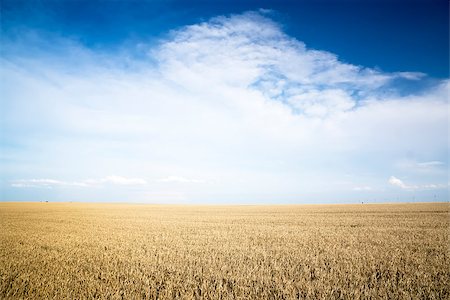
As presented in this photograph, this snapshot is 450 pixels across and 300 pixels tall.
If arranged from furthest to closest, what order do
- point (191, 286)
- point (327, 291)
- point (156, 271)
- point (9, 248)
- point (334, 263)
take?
point (9, 248), point (334, 263), point (156, 271), point (191, 286), point (327, 291)

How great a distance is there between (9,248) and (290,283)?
12.7m

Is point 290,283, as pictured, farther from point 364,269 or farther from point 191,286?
point 364,269

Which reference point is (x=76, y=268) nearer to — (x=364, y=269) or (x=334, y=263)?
(x=334, y=263)

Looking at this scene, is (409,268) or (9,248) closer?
(409,268)

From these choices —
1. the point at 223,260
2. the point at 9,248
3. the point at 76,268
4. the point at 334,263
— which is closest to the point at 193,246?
the point at 223,260

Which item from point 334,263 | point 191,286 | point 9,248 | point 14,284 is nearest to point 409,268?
point 334,263

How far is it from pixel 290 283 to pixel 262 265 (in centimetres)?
196

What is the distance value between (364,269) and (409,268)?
1562mm

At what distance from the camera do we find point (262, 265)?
30.7 ft

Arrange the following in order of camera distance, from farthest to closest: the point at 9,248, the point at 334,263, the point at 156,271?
the point at 9,248
the point at 334,263
the point at 156,271

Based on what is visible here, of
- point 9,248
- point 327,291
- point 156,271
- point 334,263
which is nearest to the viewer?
point 327,291

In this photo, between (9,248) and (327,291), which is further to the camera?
(9,248)

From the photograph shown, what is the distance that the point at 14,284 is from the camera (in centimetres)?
738

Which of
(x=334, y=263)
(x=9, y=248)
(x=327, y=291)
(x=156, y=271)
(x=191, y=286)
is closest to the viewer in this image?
(x=327, y=291)
